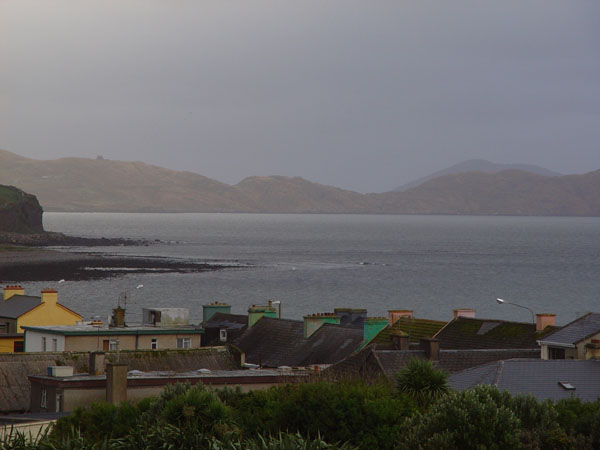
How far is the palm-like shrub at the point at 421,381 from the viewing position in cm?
2997

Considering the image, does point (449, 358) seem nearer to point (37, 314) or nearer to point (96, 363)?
point (96, 363)

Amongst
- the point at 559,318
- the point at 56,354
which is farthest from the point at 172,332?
the point at 559,318

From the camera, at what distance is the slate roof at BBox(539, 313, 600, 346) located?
42688 millimetres

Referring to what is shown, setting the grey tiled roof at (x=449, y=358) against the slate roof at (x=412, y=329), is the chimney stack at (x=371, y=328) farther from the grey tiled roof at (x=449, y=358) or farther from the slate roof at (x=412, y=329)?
the grey tiled roof at (x=449, y=358)

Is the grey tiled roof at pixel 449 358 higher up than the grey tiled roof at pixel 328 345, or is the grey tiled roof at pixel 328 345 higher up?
the grey tiled roof at pixel 449 358

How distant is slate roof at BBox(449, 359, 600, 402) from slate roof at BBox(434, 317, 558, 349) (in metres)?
11.8

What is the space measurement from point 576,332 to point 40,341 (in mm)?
28338

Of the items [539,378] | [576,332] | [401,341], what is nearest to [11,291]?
[401,341]

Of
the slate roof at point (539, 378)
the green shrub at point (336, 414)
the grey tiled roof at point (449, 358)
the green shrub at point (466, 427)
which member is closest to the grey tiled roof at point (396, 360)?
the grey tiled roof at point (449, 358)

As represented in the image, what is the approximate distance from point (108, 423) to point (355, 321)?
127 feet

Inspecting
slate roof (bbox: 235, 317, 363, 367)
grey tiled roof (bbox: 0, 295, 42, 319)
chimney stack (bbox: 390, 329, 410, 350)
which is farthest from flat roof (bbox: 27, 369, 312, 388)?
grey tiled roof (bbox: 0, 295, 42, 319)

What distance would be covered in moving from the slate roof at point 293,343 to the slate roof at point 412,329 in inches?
50.2

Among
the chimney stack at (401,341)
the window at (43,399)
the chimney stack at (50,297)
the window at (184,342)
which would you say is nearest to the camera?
the window at (43,399)

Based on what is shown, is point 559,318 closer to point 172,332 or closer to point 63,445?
point 172,332
